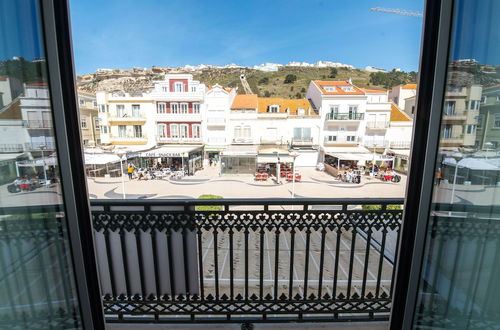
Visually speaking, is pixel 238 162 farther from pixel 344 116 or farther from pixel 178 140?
pixel 344 116

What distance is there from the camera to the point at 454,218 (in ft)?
2.59

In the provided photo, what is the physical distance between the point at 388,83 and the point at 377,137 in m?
13.5

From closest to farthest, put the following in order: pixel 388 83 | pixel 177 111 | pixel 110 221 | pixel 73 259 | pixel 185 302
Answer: pixel 73 259 → pixel 110 221 → pixel 185 302 → pixel 177 111 → pixel 388 83

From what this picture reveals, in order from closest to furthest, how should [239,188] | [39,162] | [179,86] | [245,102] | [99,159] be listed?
[39,162], [239,188], [99,159], [179,86], [245,102]

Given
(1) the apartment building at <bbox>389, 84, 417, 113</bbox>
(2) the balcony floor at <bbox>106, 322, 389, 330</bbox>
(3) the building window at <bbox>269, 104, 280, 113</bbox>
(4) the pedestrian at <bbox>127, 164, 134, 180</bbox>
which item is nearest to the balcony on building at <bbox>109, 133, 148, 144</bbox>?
(4) the pedestrian at <bbox>127, 164, 134, 180</bbox>

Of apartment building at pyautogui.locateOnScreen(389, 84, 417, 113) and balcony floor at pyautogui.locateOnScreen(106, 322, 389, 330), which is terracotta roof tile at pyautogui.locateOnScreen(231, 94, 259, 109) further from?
balcony floor at pyautogui.locateOnScreen(106, 322, 389, 330)

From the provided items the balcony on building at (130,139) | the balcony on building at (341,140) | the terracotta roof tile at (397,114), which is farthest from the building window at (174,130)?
the terracotta roof tile at (397,114)

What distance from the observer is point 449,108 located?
0.77 metres

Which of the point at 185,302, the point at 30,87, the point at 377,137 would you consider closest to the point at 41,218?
the point at 30,87

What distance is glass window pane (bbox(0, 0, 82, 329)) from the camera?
67 centimetres

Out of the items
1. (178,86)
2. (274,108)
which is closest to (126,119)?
(178,86)

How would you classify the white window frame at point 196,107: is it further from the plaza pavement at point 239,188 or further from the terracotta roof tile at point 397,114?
the terracotta roof tile at point 397,114

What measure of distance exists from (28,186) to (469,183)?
1.40 metres

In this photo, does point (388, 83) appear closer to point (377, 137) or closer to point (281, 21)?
point (377, 137)
